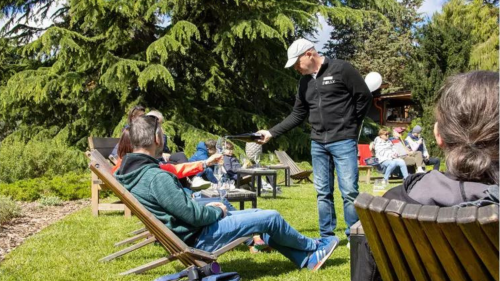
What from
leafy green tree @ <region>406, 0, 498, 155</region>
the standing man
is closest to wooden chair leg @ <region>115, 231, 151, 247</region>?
the standing man

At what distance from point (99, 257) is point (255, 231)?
5.95ft

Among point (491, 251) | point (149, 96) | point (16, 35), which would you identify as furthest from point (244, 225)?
point (16, 35)

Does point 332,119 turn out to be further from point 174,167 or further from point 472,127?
point 472,127

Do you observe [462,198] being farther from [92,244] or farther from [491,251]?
Result: [92,244]

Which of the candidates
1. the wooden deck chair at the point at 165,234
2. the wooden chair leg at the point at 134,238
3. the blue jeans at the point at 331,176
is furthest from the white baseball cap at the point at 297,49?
the wooden chair leg at the point at 134,238

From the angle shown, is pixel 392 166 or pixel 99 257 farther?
pixel 392 166

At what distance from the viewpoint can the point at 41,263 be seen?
4609mm

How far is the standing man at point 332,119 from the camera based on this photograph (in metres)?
4.58

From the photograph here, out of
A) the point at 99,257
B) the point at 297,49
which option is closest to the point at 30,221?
the point at 99,257

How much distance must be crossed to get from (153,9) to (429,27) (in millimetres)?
12755

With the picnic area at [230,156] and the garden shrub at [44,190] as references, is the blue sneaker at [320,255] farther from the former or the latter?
the garden shrub at [44,190]

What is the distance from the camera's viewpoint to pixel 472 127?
1499mm

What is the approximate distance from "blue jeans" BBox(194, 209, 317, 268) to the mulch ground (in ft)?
7.71

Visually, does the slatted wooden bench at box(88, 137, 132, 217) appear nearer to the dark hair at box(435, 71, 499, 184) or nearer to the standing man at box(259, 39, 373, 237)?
the standing man at box(259, 39, 373, 237)
